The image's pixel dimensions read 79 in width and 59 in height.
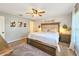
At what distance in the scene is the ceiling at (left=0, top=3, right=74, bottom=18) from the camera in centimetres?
155

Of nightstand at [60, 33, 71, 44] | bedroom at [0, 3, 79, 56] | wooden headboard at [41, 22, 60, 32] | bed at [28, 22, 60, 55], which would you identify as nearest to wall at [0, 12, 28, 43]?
bedroom at [0, 3, 79, 56]

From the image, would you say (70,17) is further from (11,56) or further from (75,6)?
(11,56)

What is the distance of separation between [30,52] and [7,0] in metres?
1.13

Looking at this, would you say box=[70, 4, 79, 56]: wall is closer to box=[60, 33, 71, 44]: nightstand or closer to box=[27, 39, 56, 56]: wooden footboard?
box=[60, 33, 71, 44]: nightstand

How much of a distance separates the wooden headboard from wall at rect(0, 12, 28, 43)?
1.23 feet

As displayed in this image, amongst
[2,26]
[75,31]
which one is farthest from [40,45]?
[2,26]

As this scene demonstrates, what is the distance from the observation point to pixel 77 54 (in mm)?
1623

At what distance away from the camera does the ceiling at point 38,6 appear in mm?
1549

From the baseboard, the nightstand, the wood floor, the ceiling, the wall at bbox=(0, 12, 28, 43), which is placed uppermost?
the ceiling

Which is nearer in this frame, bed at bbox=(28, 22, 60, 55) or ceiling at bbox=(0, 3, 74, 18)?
ceiling at bbox=(0, 3, 74, 18)

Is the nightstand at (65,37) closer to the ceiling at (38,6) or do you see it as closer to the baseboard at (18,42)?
the ceiling at (38,6)

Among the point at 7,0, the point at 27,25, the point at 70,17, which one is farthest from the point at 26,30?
the point at 70,17

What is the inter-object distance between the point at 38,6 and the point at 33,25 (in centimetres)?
41

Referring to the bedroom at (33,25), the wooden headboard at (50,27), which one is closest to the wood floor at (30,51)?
the bedroom at (33,25)
